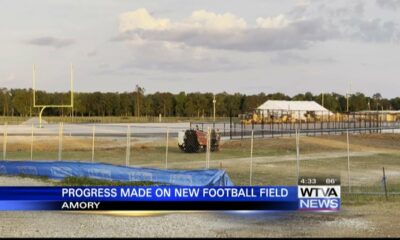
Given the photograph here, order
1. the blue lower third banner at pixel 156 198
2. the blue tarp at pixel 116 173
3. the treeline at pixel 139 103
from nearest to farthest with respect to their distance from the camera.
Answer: the blue lower third banner at pixel 156 198 < the blue tarp at pixel 116 173 < the treeline at pixel 139 103

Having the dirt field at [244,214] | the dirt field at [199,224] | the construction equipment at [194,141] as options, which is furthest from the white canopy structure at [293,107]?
the dirt field at [199,224]

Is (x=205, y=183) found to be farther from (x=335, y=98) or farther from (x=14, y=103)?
(x=335, y=98)

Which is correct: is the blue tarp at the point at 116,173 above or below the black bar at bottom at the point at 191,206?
below

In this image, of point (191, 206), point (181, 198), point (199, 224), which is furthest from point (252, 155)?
point (199, 224)

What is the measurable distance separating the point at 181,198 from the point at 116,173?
918cm

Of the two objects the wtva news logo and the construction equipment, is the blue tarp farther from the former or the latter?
the construction equipment

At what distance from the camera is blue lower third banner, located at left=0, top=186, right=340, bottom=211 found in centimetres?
1141

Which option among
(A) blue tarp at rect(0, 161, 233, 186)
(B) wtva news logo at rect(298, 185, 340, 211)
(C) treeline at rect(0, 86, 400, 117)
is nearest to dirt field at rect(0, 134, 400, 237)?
(B) wtva news logo at rect(298, 185, 340, 211)

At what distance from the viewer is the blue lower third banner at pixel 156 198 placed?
37.4 feet

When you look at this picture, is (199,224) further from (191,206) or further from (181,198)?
(181,198)

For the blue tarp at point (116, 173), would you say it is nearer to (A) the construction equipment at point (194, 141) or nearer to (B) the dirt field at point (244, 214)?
(B) the dirt field at point (244, 214)

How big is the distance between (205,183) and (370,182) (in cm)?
692

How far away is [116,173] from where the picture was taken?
20781 millimetres

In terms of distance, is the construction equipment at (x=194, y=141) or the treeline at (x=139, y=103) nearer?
the construction equipment at (x=194, y=141)
